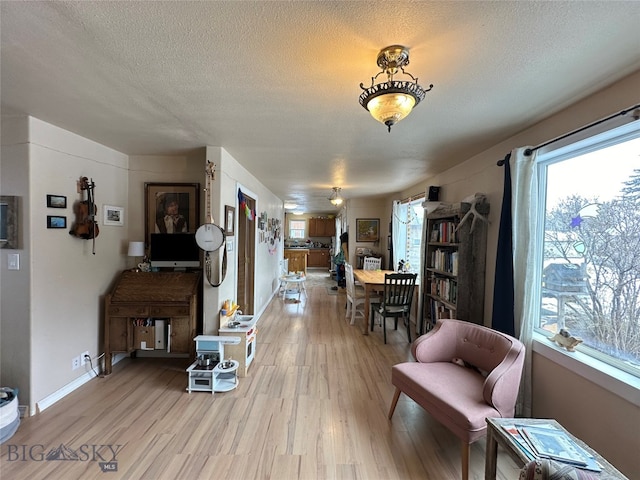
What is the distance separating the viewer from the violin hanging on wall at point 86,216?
2654 millimetres

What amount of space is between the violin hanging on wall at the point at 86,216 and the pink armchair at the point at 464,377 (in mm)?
3010

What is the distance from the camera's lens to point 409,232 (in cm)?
544

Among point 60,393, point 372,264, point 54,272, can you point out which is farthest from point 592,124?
point 372,264

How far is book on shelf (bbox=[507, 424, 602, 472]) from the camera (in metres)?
1.28

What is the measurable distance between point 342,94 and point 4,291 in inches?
116

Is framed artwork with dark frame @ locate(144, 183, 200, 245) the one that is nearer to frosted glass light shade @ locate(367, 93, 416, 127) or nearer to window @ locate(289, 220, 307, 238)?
frosted glass light shade @ locate(367, 93, 416, 127)

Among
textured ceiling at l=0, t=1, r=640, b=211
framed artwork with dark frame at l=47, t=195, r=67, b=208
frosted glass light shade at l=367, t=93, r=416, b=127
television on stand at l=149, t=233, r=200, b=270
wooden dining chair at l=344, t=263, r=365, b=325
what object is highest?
textured ceiling at l=0, t=1, r=640, b=211

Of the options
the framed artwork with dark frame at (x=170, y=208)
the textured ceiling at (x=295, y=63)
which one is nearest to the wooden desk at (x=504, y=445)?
the textured ceiling at (x=295, y=63)

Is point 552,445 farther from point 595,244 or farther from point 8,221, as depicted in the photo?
point 8,221

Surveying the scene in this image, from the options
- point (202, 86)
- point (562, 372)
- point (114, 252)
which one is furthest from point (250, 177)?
point (562, 372)

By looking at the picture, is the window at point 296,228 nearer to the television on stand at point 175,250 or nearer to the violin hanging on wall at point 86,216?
the television on stand at point 175,250

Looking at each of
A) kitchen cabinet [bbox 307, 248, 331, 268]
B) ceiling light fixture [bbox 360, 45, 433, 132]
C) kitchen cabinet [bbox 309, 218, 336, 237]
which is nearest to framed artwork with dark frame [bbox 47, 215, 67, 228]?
ceiling light fixture [bbox 360, 45, 433, 132]

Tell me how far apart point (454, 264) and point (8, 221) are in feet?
13.2

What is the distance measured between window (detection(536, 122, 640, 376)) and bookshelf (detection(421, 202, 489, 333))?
1.97 feet
